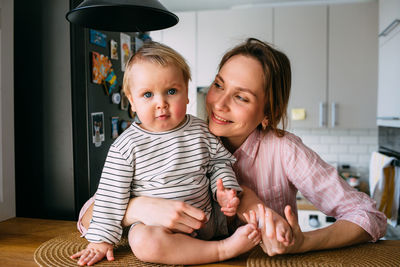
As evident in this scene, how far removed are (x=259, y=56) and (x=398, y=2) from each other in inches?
75.6

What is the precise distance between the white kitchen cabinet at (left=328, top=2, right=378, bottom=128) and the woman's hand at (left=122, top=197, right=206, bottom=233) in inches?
108

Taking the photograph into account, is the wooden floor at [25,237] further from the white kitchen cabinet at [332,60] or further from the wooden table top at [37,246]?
the white kitchen cabinet at [332,60]

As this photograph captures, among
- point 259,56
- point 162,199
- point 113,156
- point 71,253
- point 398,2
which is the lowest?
point 71,253

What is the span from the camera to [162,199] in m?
0.86

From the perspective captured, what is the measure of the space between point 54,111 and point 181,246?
0.70m

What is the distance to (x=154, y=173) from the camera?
89cm

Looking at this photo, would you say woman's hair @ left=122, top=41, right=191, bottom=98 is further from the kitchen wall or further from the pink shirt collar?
the kitchen wall

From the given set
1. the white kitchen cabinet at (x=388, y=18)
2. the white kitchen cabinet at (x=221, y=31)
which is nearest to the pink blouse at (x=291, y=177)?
the white kitchen cabinet at (x=388, y=18)

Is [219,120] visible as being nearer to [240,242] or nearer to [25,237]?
[240,242]

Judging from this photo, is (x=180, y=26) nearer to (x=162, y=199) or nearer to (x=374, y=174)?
(x=374, y=174)

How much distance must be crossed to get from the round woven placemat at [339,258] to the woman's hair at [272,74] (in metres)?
0.40

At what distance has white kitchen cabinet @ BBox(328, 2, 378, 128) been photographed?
312 cm

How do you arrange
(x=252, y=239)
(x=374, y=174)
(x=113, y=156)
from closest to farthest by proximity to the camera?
(x=252, y=239)
(x=113, y=156)
(x=374, y=174)

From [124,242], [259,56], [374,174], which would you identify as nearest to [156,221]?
[124,242]
